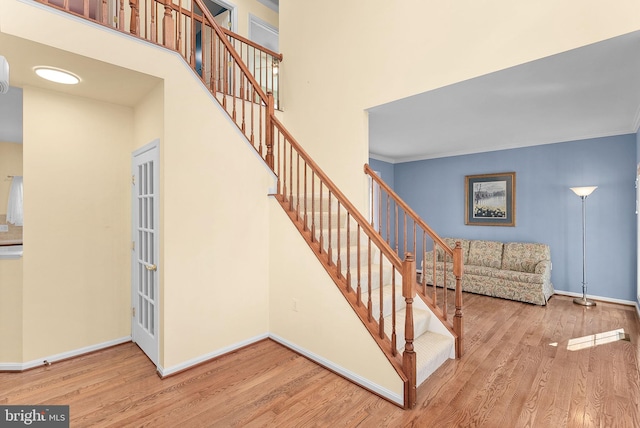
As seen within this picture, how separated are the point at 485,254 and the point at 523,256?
59cm

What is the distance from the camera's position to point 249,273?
3.28 metres

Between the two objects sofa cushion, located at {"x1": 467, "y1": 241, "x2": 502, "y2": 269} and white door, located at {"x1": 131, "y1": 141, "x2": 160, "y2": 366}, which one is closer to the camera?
white door, located at {"x1": 131, "y1": 141, "x2": 160, "y2": 366}

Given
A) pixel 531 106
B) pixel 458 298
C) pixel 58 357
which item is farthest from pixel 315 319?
pixel 531 106

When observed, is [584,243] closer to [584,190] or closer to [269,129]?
[584,190]

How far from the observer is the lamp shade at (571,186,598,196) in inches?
178

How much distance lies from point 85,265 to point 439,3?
4.25 m

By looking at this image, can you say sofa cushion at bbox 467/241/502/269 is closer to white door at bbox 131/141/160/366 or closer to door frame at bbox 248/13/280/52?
door frame at bbox 248/13/280/52

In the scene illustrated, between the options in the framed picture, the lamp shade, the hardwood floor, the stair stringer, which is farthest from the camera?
the framed picture

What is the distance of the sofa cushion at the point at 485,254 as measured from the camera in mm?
5449

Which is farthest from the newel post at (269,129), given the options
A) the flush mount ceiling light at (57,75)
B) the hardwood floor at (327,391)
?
the hardwood floor at (327,391)

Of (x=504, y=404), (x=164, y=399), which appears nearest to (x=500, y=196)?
(x=504, y=404)

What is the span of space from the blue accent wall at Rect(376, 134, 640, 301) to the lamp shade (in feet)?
1.39

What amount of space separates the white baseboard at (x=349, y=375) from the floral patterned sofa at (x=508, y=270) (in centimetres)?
348

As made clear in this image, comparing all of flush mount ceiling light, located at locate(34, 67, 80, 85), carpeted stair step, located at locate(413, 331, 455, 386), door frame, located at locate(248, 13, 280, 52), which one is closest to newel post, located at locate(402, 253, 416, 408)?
carpeted stair step, located at locate(413, 331, 455, 386)
